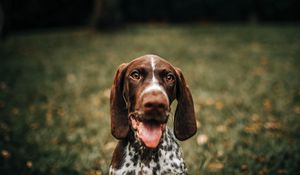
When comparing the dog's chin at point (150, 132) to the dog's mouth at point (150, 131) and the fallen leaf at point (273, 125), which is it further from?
the fallen leaf at point (273, 125)

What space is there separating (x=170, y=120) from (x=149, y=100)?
356 centimetres

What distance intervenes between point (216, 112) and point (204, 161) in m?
2.07

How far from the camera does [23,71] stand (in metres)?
9.93

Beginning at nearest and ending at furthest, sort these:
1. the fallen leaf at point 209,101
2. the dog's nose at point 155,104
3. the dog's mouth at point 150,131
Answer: the dog's nose at point 155,104
the dog's mouth at point 150,131
the fallen leaf at point 209,101

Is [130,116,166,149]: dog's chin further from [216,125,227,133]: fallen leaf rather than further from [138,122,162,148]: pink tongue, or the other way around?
[216,125,227,133]: fallen leaf

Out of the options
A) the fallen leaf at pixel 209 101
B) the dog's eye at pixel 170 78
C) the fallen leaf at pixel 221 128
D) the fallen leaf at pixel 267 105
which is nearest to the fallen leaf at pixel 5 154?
the dog's eye at pixel 170 78

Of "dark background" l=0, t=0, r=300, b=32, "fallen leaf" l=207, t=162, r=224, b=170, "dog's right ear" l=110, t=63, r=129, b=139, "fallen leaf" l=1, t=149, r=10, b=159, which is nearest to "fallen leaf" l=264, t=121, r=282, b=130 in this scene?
"fallen leaf" l=207, t=162, r=224, b=170

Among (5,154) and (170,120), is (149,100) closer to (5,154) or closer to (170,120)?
(5,154)

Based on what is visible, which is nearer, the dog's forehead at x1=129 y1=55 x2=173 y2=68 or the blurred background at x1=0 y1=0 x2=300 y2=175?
the dog's forehead at x1=129 y1=55 x2=173 y2=68

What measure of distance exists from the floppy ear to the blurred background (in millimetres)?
1378

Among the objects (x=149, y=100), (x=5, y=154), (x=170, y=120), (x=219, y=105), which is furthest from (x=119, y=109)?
(x=219, y=105)

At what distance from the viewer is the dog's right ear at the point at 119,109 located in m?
3.04

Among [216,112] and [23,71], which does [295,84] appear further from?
[23,71]

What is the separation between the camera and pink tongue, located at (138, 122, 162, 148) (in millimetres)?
2637
